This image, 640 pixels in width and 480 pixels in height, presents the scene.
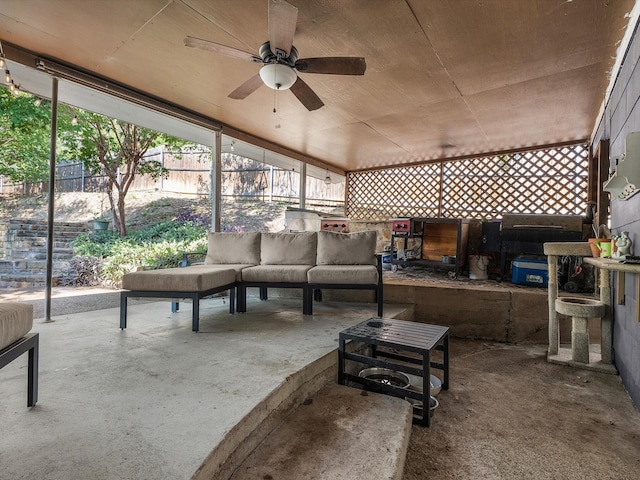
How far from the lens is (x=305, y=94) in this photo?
2.58 m

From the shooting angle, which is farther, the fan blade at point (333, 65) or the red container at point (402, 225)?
the red container at point (402, 225)

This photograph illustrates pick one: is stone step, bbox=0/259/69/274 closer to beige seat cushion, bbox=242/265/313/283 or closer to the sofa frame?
beige seat cushion, bbox=242/265/313/283

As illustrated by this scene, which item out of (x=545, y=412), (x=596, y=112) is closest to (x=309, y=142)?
(x=596, y=112)

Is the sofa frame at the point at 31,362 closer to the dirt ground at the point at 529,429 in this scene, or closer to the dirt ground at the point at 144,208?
the dirt ground at the point at 529,429

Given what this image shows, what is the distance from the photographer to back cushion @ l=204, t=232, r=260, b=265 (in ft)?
10.7

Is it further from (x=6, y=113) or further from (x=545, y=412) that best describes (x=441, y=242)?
(x=6, y=113)

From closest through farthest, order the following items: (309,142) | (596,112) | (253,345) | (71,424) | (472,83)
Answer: (71,424)
(253,345)
(472,83)
(596,112)
(309,142)

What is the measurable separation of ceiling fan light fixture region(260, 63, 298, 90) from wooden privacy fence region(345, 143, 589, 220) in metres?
4.01

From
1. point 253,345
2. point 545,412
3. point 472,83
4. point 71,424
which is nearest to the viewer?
point 71,424

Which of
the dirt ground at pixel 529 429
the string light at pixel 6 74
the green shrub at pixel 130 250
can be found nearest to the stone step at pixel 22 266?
the green shrub at pixel 130 250

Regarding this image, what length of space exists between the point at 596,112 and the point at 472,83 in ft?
5.32

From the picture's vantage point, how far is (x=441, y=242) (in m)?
4.87

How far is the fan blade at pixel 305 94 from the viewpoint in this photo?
244 centimetres

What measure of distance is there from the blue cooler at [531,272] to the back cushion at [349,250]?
5.79ft
